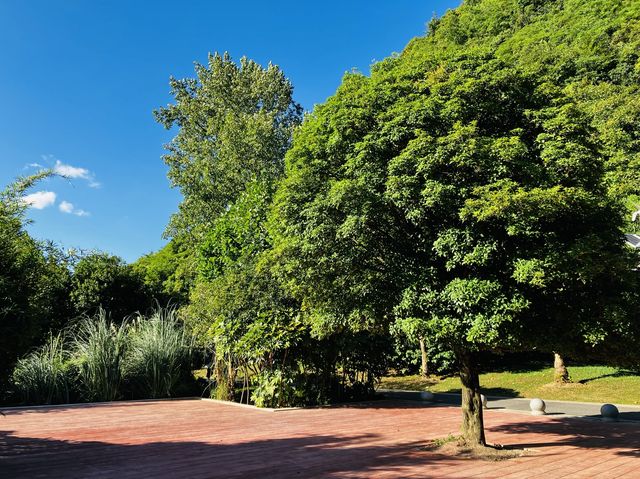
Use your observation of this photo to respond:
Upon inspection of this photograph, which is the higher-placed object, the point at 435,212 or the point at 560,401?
the point at 435,212

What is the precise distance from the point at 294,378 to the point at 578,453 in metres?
6.35

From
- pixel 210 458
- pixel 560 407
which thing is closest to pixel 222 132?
pixel 560 407

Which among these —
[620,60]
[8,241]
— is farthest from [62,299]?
[620,60]

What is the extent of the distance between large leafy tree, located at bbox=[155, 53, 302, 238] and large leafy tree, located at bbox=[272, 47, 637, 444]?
48.7 ft

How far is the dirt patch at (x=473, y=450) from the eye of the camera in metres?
6.02

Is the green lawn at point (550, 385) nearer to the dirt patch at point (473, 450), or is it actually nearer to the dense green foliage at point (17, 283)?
the dirt patch at point (473, 450)

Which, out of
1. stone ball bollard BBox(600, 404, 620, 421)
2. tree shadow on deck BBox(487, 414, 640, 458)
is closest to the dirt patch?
tree shadow on deck BBox(487, 414, 640, 458)

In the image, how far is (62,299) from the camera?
1939cm

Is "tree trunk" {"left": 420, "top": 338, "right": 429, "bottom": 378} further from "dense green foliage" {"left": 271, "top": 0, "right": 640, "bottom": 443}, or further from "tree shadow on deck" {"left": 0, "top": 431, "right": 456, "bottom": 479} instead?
"dense green foliage" {"left": 271, "top": 0, "right": 640, "bottom": 443}

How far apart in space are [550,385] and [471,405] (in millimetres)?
8608

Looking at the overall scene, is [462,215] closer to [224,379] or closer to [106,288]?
[224,379]

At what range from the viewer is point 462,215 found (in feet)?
17.0

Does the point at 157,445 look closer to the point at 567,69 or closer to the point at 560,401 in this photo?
the point at 560,401

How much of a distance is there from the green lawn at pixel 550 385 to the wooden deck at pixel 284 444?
400 centimetres
